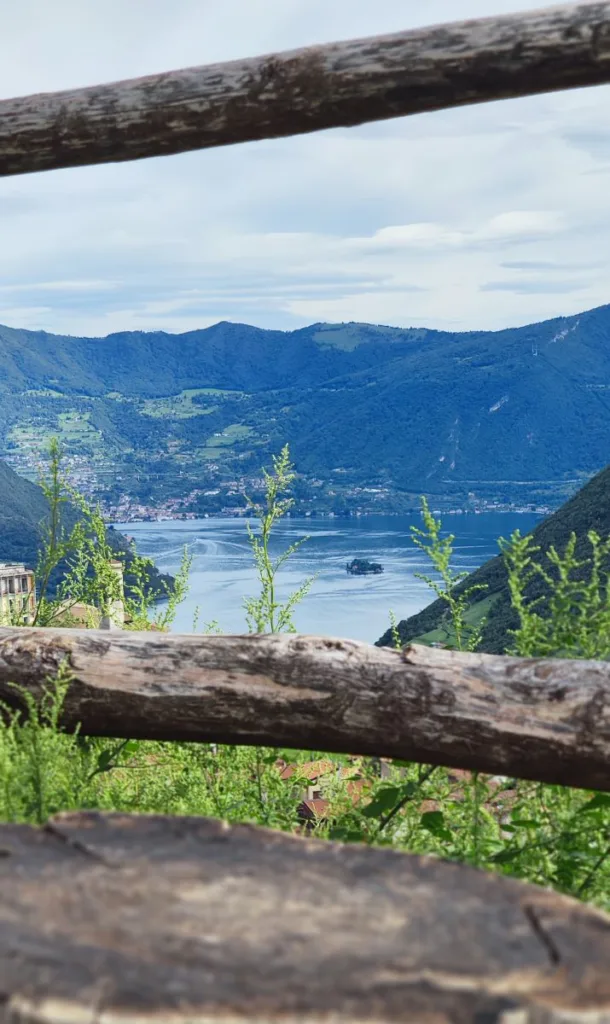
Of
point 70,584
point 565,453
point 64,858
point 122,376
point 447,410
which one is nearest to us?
point 64,858

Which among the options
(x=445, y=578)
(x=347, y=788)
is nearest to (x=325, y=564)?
(x=347, y=788)

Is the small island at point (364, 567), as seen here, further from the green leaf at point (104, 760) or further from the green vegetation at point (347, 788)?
the green leaf at point (104, 760)

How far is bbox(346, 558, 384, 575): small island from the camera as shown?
32.7 meters

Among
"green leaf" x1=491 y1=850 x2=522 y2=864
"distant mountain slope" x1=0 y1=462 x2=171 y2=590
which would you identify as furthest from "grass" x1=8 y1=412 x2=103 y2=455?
"green leaf" x1=491 y1=850 x2=522 y2=864

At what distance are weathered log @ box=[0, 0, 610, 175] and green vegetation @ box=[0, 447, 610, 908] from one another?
1.07 m

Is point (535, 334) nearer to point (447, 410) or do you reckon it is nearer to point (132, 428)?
point (447, 410)

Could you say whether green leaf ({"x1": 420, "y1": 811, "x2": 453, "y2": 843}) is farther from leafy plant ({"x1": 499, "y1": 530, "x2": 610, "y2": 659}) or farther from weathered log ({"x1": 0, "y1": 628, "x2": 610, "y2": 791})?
leafy plant ({"x1": 499, "y1": 530, "x2": 610, "y2": 659})

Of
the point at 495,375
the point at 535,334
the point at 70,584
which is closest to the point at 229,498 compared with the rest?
the point at 495,375

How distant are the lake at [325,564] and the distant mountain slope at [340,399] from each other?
1174 cm

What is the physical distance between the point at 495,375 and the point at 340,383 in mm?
15278

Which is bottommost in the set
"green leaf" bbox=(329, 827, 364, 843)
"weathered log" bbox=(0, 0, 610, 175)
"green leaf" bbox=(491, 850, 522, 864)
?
"green leaf" bbox=(491, 850, 522, 864)

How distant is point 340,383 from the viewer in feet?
305

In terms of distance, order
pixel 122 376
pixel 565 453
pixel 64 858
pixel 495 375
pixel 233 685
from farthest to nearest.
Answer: pixel 122 376 < pixel 495 375 < pixel 565 453 < pixel 233 685 < pixel 64 858

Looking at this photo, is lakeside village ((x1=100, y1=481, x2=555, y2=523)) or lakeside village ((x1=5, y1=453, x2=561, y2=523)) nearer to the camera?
lakeside village ((x1=100, y1=481, x2=555, y2=523))
